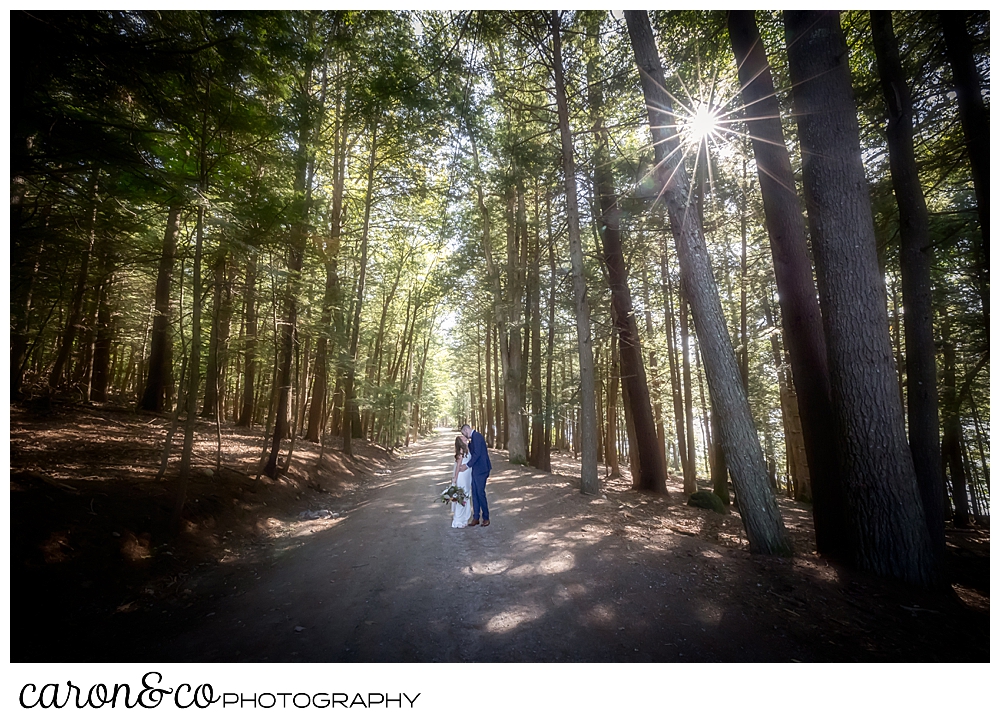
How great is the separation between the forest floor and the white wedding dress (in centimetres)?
42

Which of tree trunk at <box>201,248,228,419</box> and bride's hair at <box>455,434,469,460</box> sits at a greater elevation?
tree trunk at <box>201,248,228,419</box>

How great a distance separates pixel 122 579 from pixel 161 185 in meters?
4.94

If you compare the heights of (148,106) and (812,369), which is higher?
(148,106)

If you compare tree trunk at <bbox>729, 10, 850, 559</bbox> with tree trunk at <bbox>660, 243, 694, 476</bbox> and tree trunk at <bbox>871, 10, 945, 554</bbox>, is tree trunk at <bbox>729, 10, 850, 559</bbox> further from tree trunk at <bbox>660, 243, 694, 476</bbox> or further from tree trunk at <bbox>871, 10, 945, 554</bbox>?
tree trunk at <bbox>660, 243, 694, 476</bbox>

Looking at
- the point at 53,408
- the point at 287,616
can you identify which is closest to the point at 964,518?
the point at 287,616

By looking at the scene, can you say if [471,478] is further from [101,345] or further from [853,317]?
[101,345]

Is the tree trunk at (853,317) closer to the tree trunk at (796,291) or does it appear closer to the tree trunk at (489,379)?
the tree trunk at (796,291)

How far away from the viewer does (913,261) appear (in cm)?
464

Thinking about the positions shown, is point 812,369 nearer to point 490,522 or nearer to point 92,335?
point 490,522

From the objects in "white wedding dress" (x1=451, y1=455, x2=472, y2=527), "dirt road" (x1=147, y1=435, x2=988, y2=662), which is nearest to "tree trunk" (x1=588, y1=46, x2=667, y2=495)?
"dirt road" (x1=147, y1=435, x2=988, y2=662)

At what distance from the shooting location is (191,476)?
262 inches

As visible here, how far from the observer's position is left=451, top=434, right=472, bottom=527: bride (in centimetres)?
630

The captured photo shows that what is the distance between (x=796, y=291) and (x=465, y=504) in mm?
6226

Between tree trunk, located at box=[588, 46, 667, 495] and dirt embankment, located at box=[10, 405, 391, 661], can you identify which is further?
tree trunk, located at box=[588, 46, 667, 495]
